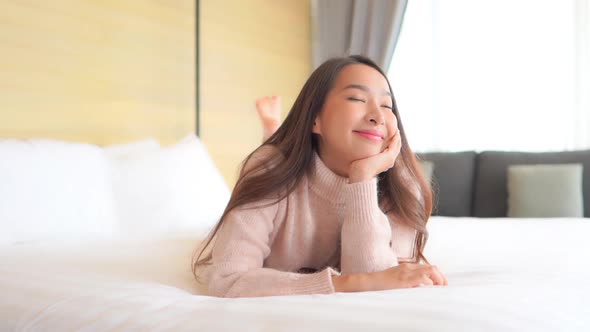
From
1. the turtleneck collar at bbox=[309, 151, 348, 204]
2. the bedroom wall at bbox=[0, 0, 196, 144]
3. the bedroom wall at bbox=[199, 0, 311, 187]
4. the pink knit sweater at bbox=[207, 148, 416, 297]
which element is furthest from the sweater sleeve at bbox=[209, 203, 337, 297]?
the bedroom wall at bbox=[199, 0, 311, 187]

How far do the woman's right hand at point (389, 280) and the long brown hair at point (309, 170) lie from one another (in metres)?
0.24

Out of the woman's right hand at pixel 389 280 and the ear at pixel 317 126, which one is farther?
the ear at pixel 317 126

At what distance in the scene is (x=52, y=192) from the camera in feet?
5.73

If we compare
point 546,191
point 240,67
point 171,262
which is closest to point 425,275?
point 171,262

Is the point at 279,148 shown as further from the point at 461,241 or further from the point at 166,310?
the point at 461,241

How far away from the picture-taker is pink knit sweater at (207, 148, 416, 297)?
39.4 inches

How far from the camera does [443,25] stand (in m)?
3.57

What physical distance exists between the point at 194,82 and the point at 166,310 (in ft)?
7.30

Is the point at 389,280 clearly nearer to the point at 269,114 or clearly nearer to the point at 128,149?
the point at 269,114

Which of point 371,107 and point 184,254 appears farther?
point 184,254

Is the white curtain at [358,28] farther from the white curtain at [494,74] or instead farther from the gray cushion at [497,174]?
the gray cushion at [497,174]

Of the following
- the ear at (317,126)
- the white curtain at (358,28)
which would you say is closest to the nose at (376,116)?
the ear at (317,126)

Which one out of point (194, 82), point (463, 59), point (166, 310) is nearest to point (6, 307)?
point (166, 310)

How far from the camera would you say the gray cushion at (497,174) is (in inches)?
116
